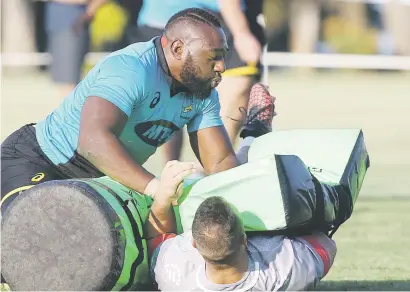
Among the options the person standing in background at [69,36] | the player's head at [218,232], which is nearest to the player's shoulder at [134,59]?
the player's head at [218,232]

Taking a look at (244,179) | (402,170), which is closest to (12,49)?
(402,170)

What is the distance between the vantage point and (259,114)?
6043 mm

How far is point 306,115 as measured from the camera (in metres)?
15.6

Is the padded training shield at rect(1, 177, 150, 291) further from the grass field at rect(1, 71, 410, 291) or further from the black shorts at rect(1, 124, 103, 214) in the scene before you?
the grass field at rect(1, 71, 410, 291)

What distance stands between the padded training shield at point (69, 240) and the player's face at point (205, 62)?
0.82 m

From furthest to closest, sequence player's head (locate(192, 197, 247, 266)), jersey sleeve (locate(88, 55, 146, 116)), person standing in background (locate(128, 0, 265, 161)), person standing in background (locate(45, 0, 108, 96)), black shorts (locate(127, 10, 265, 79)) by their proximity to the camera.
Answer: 1. person standing in background (locate(45, 0, 108, 96))
2. black shorts (locate(127, 10, 265, 79))
3. person standing in background (locate(128, 0, 265, 161))
4. jersey sleeve (locate(88, 55, 146, 116))
5. player's head (locate(192, 197, 247, 266))

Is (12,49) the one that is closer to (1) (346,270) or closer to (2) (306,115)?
(2) (306,115)

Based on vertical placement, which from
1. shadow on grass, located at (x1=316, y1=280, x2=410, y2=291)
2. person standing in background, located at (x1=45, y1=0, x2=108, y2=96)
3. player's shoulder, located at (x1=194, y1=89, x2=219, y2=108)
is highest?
person standing in background, located at (x1=45, y1=0, x2=108, y2=96)

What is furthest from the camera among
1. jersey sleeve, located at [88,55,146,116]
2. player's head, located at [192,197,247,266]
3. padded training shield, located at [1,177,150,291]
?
jersey sleeve, located at [88,55,146,116]

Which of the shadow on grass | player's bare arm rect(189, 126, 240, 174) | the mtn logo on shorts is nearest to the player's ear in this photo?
the mtn logo on shorts

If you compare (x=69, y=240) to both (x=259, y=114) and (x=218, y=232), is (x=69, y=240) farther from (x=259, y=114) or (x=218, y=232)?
(x=259, y=114)

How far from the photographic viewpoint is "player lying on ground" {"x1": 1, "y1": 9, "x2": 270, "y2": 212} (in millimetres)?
4676

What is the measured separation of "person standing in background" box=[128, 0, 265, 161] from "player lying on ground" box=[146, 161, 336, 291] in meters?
2.47

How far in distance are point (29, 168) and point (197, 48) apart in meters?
1.03
